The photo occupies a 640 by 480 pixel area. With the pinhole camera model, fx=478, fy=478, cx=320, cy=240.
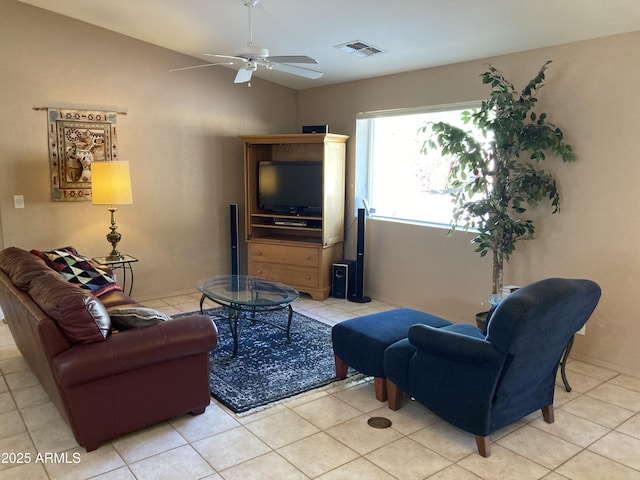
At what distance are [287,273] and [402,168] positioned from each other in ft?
5.84

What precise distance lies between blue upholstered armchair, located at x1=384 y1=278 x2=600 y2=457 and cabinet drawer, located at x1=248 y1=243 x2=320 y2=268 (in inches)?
108

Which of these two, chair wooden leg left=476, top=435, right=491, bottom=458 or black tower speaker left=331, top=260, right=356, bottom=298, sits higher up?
black tower speaker left=331, top=260, right=356, bottom=298

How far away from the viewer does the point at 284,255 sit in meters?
5.58

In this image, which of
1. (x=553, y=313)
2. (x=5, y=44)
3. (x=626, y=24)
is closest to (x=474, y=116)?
(x=626, y=24)

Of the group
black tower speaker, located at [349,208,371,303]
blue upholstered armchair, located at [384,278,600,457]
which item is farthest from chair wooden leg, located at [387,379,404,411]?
black tower speaker, located at [349,208,371,303]

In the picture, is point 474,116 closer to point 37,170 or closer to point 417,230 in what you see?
point 417,230

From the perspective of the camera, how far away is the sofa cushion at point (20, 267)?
2824 mm

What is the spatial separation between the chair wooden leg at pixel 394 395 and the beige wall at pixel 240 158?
1.80m

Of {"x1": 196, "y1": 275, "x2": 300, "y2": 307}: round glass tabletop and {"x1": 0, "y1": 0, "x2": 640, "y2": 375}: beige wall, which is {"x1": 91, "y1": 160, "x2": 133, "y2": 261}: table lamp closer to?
{"x1": 0, "y1": 0, "x2": 640, "y2": 375}: beige wall

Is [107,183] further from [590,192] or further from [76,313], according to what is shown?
[590,192]

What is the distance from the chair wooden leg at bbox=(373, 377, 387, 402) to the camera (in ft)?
10.1

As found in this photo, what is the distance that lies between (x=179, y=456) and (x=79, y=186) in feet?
10.9

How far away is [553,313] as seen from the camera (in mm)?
2373

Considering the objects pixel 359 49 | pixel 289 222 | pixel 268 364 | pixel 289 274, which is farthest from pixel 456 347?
pixel 289 222
